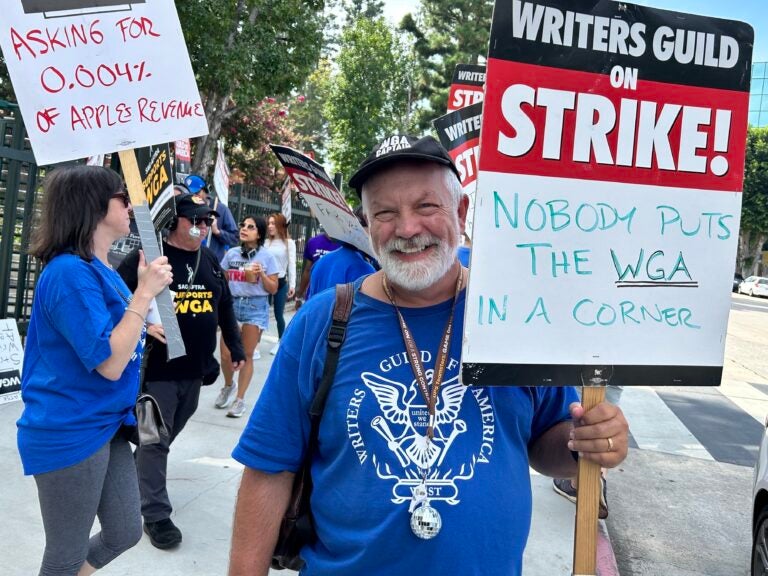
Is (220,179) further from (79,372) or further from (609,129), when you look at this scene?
(609,129)

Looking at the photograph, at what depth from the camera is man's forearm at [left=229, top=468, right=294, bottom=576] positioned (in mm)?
1757

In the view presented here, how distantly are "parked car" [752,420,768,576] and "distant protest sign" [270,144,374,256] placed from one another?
2.38 m

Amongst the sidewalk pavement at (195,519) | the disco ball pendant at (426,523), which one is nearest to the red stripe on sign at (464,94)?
the sidewalk pavement at (195,519)

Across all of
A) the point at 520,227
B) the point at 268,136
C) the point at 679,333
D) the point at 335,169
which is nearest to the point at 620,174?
the point at 520,227

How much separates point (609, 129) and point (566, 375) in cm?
61

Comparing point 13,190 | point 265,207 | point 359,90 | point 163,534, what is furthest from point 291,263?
point 359,90

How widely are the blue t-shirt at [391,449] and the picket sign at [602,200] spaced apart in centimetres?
19

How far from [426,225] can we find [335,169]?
2672cm

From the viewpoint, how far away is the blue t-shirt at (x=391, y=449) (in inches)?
64.2

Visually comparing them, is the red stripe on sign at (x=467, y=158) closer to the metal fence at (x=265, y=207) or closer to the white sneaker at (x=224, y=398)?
the white sneaker at (x=224, y=398)

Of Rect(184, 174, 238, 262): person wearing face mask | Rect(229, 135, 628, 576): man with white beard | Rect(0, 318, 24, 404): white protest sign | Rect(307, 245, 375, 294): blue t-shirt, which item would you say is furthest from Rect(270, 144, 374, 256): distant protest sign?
Rect(184, 174, 238, 262): person wearing face mask

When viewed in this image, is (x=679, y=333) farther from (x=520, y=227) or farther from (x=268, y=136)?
(x=268, y=136)

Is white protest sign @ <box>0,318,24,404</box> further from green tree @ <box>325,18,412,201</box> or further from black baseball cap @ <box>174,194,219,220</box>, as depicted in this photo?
green tree @ <box>325,18,412,201</box>

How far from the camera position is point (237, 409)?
20.7 ft
